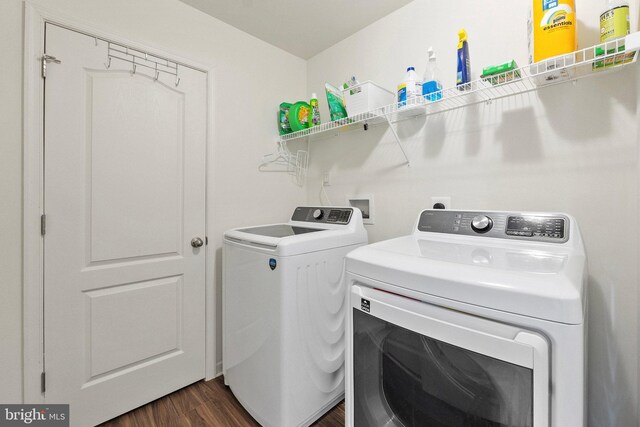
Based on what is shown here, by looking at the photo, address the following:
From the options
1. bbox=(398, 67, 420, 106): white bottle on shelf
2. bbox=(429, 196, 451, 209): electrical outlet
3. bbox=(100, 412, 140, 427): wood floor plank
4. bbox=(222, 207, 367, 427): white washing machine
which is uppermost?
bbox=(398, 67, 420, 106): white bottle on shelf

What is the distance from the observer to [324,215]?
1863 millimetres

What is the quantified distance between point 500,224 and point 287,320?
3.35ft

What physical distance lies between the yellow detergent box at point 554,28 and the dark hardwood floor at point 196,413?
1.93 metres

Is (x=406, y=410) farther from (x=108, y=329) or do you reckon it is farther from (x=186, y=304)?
(x=108, y=329)

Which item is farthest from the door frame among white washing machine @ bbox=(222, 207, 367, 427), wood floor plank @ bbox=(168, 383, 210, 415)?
white washing machine @ bbox=(222, 207, 367, 427)

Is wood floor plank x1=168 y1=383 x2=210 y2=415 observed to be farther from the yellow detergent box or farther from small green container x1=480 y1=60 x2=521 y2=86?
the yellow detergent box

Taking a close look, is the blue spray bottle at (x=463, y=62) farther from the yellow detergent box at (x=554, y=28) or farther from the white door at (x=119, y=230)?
the white door at (x=119, y=230)

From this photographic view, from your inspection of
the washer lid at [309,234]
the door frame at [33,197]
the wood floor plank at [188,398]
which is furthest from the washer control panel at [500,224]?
the door frame at [33,197]

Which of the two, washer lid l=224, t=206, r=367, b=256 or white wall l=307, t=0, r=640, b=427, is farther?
washer lid l=224, t=206, r=367, b=256

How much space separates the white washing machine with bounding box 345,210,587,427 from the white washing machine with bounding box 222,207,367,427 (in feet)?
1.30

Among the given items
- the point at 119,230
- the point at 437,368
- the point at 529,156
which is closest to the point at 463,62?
the point at 529,156

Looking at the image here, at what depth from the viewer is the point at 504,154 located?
1.39 meters

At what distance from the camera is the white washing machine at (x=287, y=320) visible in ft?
4.36

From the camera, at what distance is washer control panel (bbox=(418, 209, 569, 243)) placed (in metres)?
1.06
